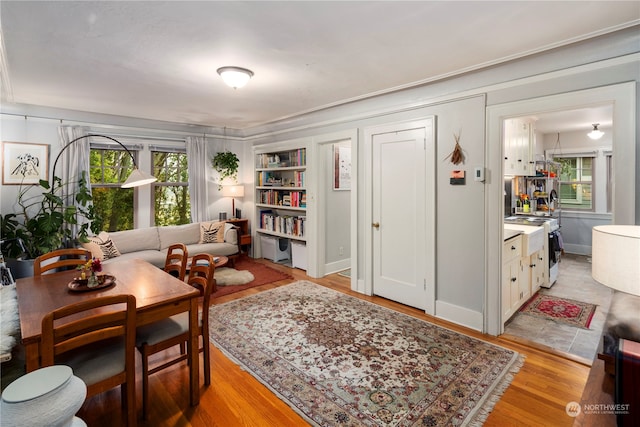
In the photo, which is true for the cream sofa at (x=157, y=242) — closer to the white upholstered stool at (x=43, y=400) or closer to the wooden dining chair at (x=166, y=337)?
the wooden dining chair at (x=166, y=337)

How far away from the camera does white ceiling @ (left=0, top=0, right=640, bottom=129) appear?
1.96 meters

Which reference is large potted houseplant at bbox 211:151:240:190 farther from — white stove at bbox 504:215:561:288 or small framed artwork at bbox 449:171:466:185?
white stove at bbox 504:215:561:288

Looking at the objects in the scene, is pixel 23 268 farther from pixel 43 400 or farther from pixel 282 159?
pixel 43 400

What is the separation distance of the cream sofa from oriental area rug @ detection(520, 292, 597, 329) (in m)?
4.25

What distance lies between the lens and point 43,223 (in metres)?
3.91

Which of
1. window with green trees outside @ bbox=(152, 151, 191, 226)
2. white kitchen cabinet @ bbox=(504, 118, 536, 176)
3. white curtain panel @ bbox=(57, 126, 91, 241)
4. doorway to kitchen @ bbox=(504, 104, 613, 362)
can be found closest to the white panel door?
doorway to kitchen @ bbox=(504, 104, 613, 362)

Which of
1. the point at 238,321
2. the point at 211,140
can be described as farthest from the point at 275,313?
the point at 211,140

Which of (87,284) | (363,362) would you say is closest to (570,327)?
(363,362)

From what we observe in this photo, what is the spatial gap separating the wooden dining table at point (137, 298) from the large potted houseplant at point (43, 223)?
1.97m

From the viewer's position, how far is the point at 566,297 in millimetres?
3955

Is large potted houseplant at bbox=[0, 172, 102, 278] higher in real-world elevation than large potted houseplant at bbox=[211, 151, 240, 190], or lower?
lower

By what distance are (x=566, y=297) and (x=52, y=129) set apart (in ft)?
23.3

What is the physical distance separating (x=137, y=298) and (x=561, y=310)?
4134 mm

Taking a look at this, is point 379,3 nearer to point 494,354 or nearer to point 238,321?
point 494,354
